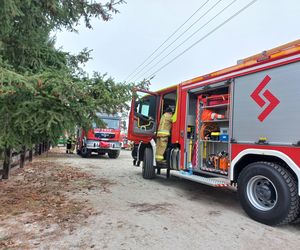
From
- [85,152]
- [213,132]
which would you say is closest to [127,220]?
[213,132]

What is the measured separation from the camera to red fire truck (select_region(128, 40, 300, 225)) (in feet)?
13.7

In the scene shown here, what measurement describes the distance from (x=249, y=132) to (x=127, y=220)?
8.47 ft

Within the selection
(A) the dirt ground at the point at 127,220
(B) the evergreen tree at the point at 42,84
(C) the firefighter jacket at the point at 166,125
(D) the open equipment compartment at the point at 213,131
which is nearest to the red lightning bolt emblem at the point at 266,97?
(D) the open equipment compartment at the point at 213,131

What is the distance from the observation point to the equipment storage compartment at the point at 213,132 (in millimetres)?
5676

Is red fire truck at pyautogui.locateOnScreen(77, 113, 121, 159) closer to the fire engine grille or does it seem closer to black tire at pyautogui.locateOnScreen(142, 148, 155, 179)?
the fire engine grille

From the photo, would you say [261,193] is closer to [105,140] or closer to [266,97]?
[266,97]

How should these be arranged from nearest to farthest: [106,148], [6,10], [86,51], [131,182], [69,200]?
[6,10], [69,200], [86,51], [131,182], [106,148]

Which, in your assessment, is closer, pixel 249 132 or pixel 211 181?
pixel 249 132

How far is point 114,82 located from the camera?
16.7 feet

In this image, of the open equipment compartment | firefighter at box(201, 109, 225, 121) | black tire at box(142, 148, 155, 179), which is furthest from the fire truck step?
black tire at box(142, 148, 155, 179)

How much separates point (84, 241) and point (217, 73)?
13.5 ft

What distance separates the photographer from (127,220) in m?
4.29

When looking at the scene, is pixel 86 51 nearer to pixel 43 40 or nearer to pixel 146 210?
pixel 43 40

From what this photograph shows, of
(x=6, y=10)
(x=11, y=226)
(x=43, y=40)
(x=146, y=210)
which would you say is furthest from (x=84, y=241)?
(x=43, y=40)
